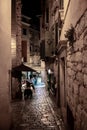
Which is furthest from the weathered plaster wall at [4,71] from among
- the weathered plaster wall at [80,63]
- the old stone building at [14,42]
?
the old stone building at [14,42]

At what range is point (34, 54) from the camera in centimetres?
5022

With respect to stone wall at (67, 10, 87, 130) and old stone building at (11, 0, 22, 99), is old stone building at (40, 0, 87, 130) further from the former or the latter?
old stone building at (11, 0, 22, 99)

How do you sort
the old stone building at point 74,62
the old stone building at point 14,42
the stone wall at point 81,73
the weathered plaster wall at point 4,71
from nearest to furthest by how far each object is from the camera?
1. the stone wall at point 81,73
2. the old stone building at point 74,62
3. the weathered plaster wall at point 4,71
4. the old stone building at point 14,42

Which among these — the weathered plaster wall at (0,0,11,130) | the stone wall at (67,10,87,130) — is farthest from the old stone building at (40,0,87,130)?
the weathered plaster wall at (0,0,11,130)

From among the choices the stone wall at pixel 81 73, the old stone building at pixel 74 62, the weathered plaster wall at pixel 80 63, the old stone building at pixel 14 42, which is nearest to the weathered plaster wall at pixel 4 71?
the old stone building at pixel 74 62

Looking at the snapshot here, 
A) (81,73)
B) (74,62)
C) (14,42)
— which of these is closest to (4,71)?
(74,62)

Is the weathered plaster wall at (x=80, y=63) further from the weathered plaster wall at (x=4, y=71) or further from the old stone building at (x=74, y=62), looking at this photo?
the weathered plaster wall at (x=4, y=71)

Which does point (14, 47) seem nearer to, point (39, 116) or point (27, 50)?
point (39, 116)

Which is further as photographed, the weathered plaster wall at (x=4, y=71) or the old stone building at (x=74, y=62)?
the weathered plaster wall at (x=4, y=71)

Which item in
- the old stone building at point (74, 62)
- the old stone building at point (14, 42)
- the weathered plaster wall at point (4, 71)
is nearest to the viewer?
the old stone building at point (74, 62)

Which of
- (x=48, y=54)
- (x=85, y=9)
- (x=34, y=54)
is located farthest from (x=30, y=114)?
(x=34, y=54)

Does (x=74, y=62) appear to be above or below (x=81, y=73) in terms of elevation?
above

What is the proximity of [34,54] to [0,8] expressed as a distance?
40907 mm

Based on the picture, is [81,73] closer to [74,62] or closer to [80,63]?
[80,63]
